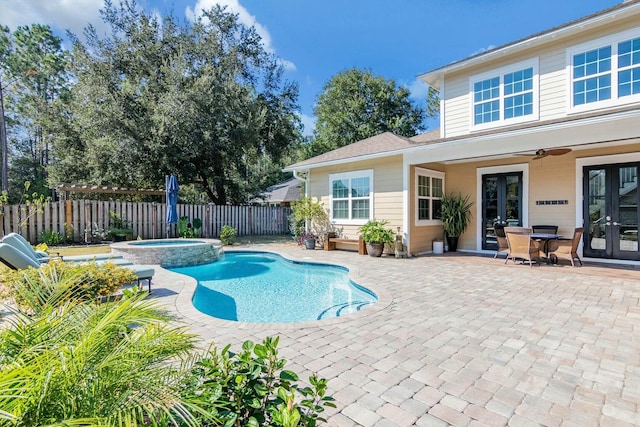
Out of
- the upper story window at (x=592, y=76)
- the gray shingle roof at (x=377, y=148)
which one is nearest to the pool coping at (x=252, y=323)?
the gray shingle roof at (x=377, y=148)

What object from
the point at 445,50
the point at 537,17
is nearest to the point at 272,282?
the point at 537,17

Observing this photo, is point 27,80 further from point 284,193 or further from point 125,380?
point 125,380

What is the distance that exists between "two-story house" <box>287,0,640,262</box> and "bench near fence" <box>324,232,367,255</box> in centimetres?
49

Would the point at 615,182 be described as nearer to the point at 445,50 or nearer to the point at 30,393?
the point at 30,393

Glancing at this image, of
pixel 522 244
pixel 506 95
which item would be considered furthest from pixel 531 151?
pixel 522 244

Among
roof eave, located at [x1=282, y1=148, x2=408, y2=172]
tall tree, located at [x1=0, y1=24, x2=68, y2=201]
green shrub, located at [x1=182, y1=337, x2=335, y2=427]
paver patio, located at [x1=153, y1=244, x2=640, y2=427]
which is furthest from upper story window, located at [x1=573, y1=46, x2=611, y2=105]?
tall tree, located at [x1=0, y1=24, x2=68, y2=201]

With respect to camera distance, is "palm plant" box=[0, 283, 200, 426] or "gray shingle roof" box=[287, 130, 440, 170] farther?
"gray shingle roof" box=[287, 130, 440, 170]

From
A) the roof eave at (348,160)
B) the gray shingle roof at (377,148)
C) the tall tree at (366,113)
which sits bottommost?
the roof eave at (348,160)

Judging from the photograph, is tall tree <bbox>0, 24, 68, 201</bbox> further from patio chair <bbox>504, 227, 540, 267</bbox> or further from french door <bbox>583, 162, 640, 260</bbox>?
french door <bbox>583, 162, 640, 260</bbox>

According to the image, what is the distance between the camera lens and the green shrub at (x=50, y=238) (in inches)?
474

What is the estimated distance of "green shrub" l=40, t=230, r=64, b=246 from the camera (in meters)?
12.0

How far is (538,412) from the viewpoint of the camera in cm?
243

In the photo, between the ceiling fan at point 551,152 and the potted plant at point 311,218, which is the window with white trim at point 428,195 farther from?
the potted plant at point 311,218

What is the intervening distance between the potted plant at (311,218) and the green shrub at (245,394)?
11052 millimetres
